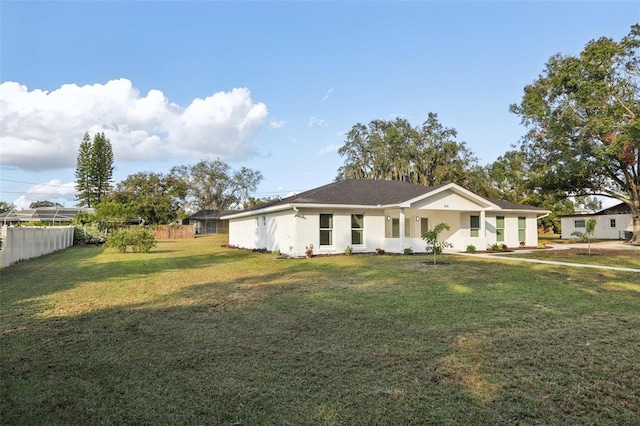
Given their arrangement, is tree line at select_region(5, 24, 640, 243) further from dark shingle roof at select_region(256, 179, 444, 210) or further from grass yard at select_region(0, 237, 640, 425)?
grass yard at select_region(0, 237, 640, 425)

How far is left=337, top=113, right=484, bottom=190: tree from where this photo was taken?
3872 centimetres

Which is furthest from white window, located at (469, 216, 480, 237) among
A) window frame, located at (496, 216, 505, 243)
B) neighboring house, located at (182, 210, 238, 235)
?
neighboring house, located at (182, 210, 238, 235)

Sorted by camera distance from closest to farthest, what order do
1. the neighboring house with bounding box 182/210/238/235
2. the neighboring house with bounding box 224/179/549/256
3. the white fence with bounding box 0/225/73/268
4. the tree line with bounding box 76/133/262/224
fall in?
1. the white fence with bounding box 0/225/73/268
2. the neighboring house with bounding box 224/179/549/256
3. the tree line with bounding box 76/133/262/224
4. the neighboring house with bounding box 182/210/238/235

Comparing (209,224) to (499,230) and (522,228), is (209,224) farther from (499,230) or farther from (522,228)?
(522,228)

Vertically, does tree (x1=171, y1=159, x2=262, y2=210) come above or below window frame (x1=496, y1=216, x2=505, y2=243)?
above

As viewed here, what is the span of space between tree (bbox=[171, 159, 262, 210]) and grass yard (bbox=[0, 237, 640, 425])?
5373cm

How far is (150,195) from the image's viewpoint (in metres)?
49.5

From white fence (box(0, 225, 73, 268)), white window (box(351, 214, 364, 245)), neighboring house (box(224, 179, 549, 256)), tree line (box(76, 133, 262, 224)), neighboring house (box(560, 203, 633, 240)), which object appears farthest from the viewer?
tree line (box(76, 133, 262, 224))

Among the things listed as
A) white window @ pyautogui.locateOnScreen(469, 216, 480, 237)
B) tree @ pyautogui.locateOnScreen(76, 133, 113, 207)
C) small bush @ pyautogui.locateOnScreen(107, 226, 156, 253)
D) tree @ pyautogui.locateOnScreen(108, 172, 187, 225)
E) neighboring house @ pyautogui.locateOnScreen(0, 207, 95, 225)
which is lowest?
small bush @ pyautogui.locateOnScreen(107, 226, 156, 253)

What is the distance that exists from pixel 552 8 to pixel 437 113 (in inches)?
1128

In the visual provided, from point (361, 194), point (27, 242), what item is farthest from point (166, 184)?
point (361, 194)

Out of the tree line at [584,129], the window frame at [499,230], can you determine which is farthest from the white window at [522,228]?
the tree line at [584,129]

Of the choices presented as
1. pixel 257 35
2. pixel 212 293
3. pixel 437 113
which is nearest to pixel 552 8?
pixel 257 35

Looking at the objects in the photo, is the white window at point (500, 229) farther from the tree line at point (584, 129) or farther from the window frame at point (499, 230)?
the tree line at point (584, 129)
